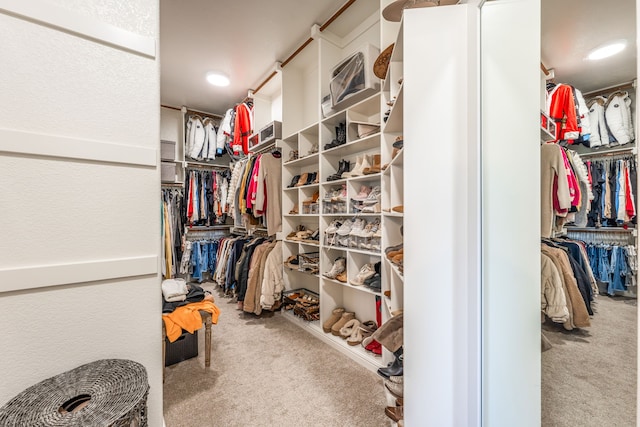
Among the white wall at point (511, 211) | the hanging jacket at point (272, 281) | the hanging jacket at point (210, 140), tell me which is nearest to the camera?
the white wall at point (511, 211)

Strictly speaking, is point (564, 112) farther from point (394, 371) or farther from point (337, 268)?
point (337, 268)

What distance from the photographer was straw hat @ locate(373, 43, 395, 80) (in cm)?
155

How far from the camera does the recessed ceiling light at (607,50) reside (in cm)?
54

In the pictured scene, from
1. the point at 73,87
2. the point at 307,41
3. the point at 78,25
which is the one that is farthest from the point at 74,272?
the point at 307,41

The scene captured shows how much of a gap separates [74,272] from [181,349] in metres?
1.46

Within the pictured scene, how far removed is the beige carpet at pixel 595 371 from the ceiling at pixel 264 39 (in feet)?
1.73

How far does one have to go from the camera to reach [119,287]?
982mm

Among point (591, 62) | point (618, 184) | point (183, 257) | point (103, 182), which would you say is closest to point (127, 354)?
point (103, 182)

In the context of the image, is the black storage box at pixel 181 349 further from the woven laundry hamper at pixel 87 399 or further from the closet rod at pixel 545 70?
the closet rod at pixel 545 70

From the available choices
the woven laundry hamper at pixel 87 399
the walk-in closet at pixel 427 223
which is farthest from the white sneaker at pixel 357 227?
the woven laundry hamper at pixel 87 399

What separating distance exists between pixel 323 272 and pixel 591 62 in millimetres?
2094

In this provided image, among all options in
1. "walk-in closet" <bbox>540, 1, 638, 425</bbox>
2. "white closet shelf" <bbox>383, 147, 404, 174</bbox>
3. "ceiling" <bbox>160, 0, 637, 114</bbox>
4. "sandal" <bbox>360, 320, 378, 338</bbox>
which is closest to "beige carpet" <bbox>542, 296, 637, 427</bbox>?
"walk-in closet" <bbox>540, 1, 638, 425</bbox>

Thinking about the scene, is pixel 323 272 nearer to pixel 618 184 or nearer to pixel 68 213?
pixel 68 213

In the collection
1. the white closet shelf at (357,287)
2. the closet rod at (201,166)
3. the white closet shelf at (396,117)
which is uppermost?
the closet rod at (201,166)
